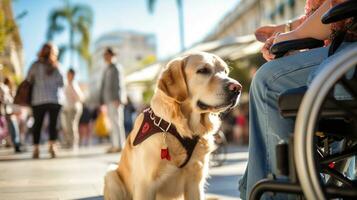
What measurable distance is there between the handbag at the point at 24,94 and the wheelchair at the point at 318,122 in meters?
7.99

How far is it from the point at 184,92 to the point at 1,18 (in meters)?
10.7

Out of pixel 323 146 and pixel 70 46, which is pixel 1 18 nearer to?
pixel 323 146

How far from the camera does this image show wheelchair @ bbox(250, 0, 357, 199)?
186cm

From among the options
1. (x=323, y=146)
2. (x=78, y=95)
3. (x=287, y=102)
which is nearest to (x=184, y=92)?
(x=323, y=146)

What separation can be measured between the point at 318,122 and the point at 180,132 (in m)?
1.34

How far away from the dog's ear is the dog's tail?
76 centimetres

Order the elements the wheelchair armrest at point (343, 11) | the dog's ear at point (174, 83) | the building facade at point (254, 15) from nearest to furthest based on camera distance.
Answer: the wheelchair armrest at point (343, 11)
the dog's ear at point (174, 83)
the building facade at point (254, 15)

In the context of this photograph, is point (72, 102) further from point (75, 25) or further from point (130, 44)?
point (130, 44)

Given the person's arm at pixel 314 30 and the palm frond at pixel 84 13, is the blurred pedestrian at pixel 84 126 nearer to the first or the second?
the person's arm at pixel 314 30

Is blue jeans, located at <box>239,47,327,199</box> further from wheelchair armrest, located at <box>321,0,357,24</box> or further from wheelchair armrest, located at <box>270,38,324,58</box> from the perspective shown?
wheelchair armrest, located at <box>321,0,357,24</box>

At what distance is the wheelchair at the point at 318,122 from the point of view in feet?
6.09

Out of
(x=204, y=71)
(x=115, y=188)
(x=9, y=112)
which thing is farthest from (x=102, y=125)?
(x=204, y=71)

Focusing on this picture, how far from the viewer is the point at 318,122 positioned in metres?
2.01

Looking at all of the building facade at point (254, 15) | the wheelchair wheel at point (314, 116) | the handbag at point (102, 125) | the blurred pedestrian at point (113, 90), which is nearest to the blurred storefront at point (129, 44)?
the building facade at point (254, 15)
